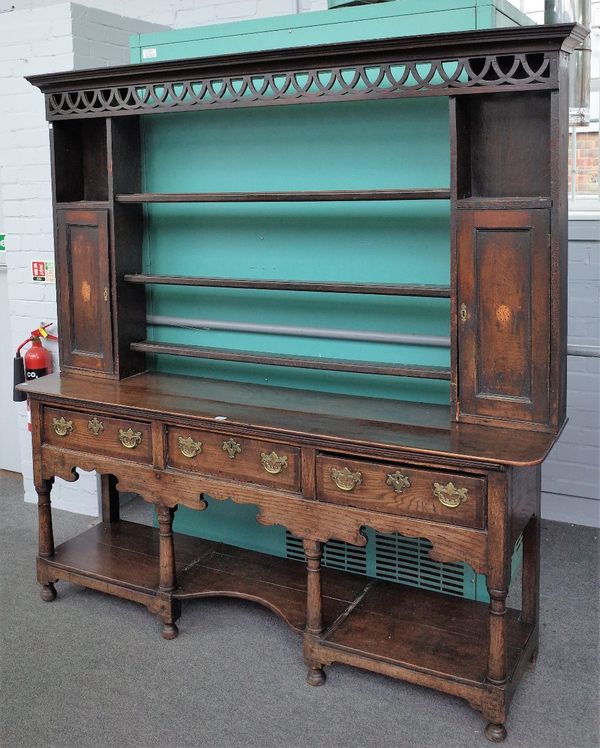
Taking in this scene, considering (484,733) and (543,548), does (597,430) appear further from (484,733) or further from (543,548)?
(484,733)

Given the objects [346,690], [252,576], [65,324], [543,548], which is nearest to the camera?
[346,690]

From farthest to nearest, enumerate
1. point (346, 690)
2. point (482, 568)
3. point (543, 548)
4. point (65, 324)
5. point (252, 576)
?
point (543, 548), point (65, 324), point (252, 576), point (346, 690), point (482, 568)

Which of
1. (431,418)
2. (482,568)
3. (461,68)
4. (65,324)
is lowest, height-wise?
(482,568)

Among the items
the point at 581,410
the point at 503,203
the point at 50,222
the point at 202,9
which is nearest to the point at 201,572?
the point at 503,203

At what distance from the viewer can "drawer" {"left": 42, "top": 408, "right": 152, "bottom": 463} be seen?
3174mm

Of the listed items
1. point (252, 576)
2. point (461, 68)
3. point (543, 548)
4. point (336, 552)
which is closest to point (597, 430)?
point (543, 548)

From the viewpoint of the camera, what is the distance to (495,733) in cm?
263

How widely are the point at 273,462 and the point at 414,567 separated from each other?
0.81m

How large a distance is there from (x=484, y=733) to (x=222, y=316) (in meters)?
1.79

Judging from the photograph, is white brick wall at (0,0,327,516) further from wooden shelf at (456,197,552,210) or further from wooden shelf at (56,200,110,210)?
wooden shelf at (456,197,552,210)

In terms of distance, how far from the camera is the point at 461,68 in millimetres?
2643

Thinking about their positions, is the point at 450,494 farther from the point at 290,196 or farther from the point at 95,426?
the point at 95,426

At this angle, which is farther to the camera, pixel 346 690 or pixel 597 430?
pixel 597 430

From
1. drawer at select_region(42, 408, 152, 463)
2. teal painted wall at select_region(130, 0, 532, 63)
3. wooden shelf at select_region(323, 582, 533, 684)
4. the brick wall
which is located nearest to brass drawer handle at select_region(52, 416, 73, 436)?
drawer at select_region(42, 408, 152, 463)
